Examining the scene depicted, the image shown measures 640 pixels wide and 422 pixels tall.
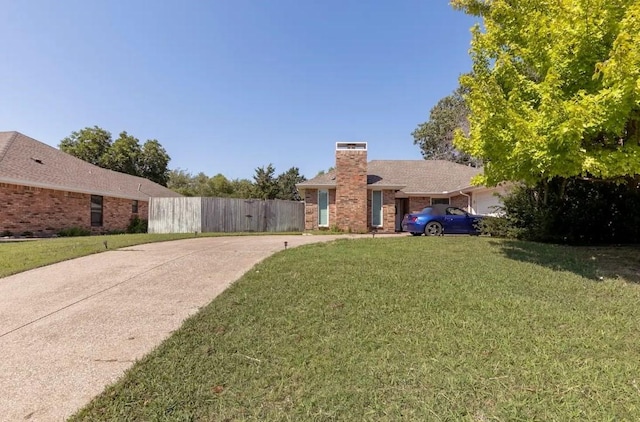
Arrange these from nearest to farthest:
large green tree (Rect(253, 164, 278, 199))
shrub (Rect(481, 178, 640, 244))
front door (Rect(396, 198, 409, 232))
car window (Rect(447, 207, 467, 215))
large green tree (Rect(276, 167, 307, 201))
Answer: shrub (Rect(481, 178, 640, 244)), car window (Rect(447, 207, 467, 215)), front door (Rect(396, 198, 409, 232)), large green tree (Rect(253, 164, 278, 199)), large green tree (Rect(276, 167, 307, 201))

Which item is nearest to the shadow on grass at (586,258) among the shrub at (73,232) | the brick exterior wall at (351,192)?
the brick exterior wall at (351,192)

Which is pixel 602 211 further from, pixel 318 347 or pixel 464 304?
pixel 318 347

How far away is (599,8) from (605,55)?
80 centimetres

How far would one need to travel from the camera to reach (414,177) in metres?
21.6

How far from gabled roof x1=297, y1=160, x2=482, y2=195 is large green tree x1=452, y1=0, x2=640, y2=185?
11.8 metres

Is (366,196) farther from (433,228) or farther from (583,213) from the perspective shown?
(583,213)

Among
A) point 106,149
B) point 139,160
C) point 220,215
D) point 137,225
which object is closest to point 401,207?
point 220,215

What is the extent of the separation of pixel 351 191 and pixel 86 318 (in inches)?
590

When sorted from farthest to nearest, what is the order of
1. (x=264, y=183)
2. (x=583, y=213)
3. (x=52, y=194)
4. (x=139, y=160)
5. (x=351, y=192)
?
(x=139, y=160), (x=264, y=183), (x=351, y=192), (x=52, y=194), (x=583, y=213)

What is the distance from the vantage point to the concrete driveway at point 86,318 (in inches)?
112

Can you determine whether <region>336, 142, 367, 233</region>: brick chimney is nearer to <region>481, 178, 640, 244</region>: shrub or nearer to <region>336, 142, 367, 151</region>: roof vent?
<region>336, 142, 367, 151</region>: roof vent

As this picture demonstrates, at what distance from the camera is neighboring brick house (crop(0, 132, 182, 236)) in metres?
14.6

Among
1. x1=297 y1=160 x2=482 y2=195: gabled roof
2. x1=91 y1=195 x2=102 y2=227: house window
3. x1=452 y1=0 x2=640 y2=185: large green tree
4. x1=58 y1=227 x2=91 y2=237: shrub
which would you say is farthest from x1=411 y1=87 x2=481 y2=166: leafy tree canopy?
x1=58 y1=227 x2=91 y2=237: shrub

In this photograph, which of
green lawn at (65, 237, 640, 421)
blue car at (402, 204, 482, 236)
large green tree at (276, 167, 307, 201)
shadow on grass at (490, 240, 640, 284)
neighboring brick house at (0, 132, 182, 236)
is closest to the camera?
green lawn at (65, 237, 640, 421)
